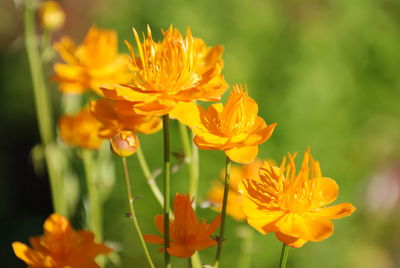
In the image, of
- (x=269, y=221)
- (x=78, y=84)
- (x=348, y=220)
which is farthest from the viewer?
(x=348, y=220)

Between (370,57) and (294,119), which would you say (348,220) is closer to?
(294,119)

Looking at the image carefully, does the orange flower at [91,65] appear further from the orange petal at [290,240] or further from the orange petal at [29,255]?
the orange petal at [290,240]

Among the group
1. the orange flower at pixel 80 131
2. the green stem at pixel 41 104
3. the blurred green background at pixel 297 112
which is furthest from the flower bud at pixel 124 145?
the blurred green background at pixel 297 112

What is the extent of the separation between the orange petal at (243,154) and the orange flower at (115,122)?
0.13 metres

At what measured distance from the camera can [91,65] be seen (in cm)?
104

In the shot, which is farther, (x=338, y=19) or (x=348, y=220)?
(x=338, y=19)

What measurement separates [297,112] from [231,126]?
1710 millimetres

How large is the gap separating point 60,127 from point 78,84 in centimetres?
8

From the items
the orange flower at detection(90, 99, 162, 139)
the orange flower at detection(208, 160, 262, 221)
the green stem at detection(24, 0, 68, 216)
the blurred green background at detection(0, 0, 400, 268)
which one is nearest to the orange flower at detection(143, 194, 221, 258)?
the orange flower at detection(90, 99, 162, 139)

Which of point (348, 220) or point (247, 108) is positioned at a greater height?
point (247, 108)

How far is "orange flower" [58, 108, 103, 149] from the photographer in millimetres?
994

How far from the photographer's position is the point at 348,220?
2512 mm

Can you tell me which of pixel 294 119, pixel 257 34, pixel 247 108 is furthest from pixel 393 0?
pixel 247 108

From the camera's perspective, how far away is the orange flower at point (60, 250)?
0.71m
